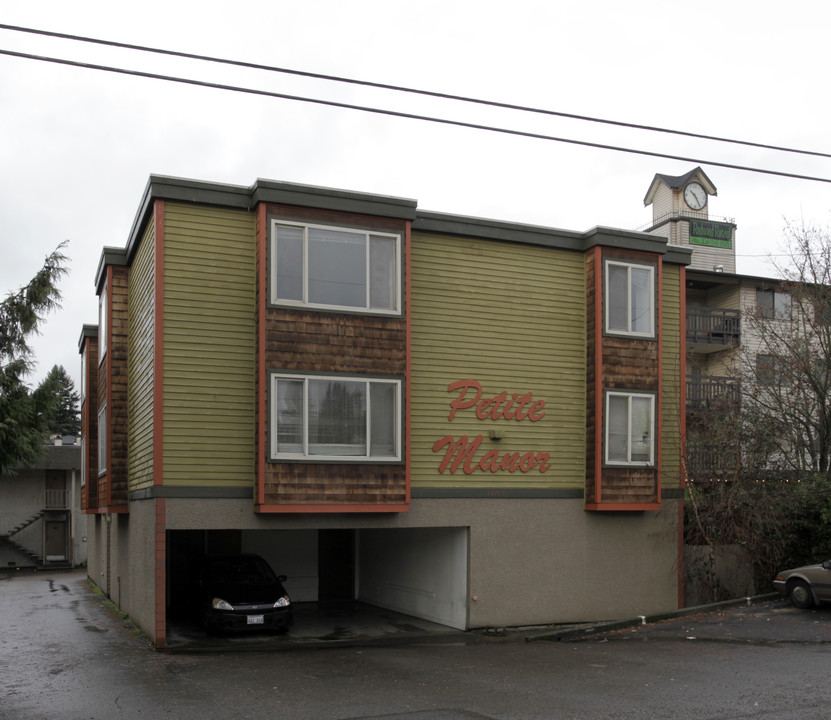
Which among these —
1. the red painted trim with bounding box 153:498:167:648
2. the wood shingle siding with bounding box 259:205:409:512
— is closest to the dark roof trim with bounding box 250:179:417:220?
the wood shingle siding with bounding box 259:205:409:512

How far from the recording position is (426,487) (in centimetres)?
1673

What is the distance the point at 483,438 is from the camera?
17.3 metres

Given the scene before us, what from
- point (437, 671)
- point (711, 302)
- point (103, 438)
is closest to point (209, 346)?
point (437, 671)

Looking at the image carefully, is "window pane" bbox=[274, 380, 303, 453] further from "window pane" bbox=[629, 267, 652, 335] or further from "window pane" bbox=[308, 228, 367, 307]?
"window pane" bbox=[629, 267, 652, 335]

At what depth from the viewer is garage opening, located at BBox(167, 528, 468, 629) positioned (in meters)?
17.8

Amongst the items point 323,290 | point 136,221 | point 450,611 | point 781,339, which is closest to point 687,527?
point 450,611

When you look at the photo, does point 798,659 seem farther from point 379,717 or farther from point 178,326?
point 178,326

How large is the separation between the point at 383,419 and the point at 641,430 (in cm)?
549

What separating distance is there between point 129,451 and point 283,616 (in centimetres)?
521

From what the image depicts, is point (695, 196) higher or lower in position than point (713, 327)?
higher

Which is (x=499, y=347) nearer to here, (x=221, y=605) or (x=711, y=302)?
(x=221, y=605)

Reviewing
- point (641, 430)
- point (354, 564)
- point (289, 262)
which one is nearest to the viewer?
point (289, 262)

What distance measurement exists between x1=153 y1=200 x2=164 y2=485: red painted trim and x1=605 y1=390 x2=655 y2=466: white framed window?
8.43 meters

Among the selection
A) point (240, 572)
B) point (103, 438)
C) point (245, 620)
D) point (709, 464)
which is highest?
point (103, 438)
